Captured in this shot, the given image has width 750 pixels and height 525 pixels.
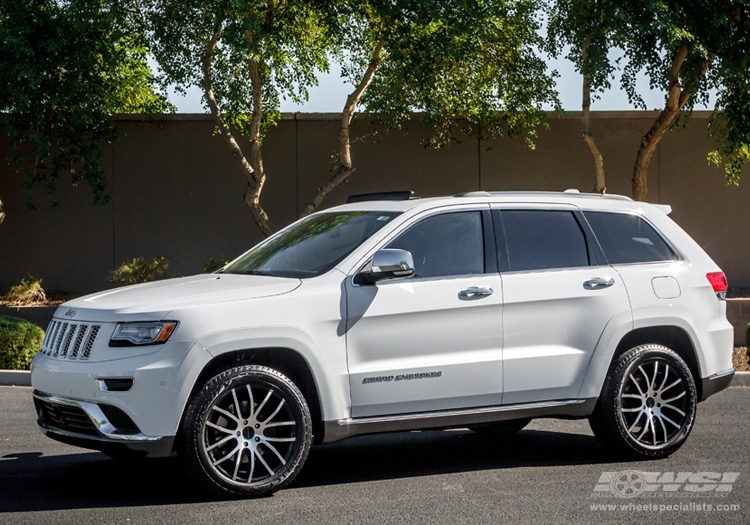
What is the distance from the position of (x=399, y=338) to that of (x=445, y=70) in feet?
36.5

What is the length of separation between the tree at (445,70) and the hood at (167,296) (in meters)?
8.87

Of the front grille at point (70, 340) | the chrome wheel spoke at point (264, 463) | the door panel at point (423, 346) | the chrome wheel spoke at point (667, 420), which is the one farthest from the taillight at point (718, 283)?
the front grille at point (70, 340)

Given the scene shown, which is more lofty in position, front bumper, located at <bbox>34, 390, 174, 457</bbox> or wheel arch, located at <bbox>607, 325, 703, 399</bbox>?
wheel arch, located at <bbox>607, 325, 703, 399</bbox>

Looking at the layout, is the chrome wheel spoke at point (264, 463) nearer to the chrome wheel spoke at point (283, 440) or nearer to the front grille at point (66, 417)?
the chrome wheel spoke at point (283, 440)

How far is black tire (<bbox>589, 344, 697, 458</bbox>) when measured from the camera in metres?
7.89

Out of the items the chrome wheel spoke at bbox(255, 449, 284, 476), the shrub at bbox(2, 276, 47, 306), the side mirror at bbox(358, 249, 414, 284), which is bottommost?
the shrub at bbox(2, 276, 47, 306)

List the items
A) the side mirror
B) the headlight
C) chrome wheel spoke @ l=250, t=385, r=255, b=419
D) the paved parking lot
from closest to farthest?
the paved parking lot → the headlight → chrome wheel spoke @ l=250, t=385, r=255, b=419 → the side mirror

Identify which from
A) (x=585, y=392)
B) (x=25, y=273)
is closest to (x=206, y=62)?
(x=25, y=273)

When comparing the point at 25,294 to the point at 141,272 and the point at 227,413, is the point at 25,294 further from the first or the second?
the point at 227,413

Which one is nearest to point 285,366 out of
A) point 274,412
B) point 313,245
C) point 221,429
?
point 274,412

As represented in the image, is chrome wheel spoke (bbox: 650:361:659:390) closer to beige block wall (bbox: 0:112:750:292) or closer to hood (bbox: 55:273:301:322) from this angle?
hood (bbox: 55:273:301:322)

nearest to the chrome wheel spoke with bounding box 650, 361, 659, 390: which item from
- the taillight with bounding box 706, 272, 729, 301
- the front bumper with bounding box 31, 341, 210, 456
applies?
the taillight with bounding box 706, 272, 729, 301

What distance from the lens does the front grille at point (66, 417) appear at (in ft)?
21.9

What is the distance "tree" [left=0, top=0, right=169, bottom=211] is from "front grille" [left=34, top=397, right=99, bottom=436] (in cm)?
933
